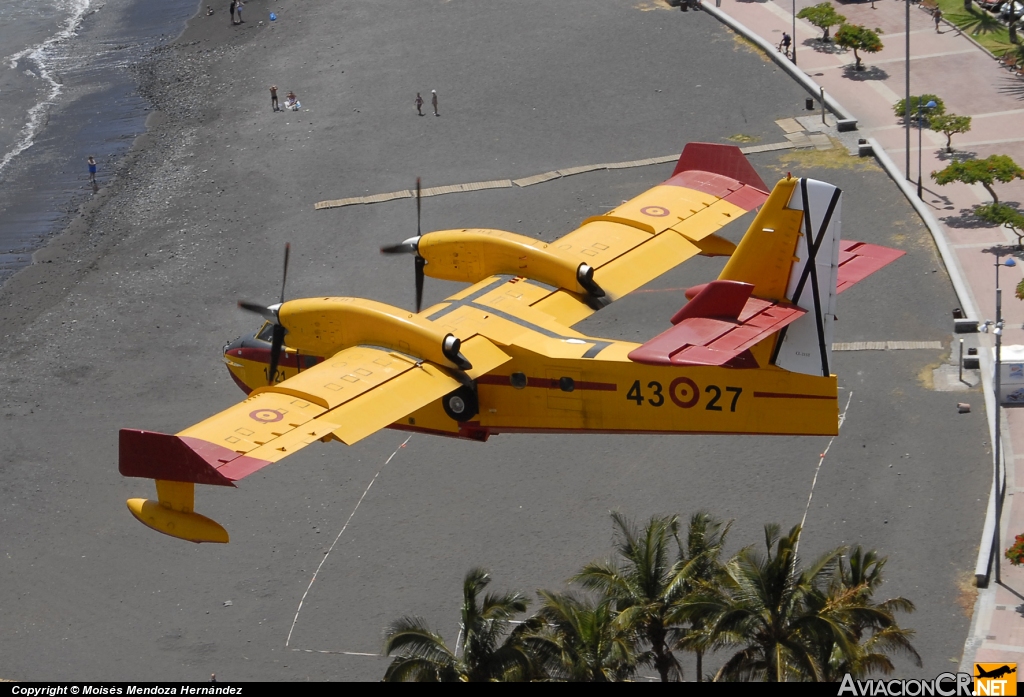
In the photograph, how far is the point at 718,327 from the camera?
35.9 m

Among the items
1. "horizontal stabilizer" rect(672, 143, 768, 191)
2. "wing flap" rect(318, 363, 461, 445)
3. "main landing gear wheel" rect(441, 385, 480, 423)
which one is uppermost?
"horizontal stabilizer" rect(672, 143, 768, 191)

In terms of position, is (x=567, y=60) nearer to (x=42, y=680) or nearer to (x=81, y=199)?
(x=81, y=199)

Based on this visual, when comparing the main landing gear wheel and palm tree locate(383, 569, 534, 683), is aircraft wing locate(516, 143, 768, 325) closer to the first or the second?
the main landing gear wheel

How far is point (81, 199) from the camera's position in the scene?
7606 cm

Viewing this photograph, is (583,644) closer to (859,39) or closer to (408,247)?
(408,247)

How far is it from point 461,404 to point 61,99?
57.7 meters

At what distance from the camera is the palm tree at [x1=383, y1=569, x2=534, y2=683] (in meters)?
30.7

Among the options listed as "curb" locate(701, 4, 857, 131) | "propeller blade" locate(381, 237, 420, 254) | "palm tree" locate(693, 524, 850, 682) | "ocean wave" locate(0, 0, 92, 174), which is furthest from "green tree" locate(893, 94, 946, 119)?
"ocean wave" locate(0, 0, 92, 174)

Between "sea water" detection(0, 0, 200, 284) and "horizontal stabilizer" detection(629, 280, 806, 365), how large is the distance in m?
44.5

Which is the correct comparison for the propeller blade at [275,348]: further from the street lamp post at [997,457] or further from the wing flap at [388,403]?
the street lamp post at [997,457]

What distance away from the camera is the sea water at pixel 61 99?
76.4m

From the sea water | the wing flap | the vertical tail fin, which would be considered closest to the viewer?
the vertical tail fin

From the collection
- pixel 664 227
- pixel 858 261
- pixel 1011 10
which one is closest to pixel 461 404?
pixel 664 227

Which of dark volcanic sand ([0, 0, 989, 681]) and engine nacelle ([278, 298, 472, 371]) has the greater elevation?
engine nacelle ([278, 298, 472, 371])
